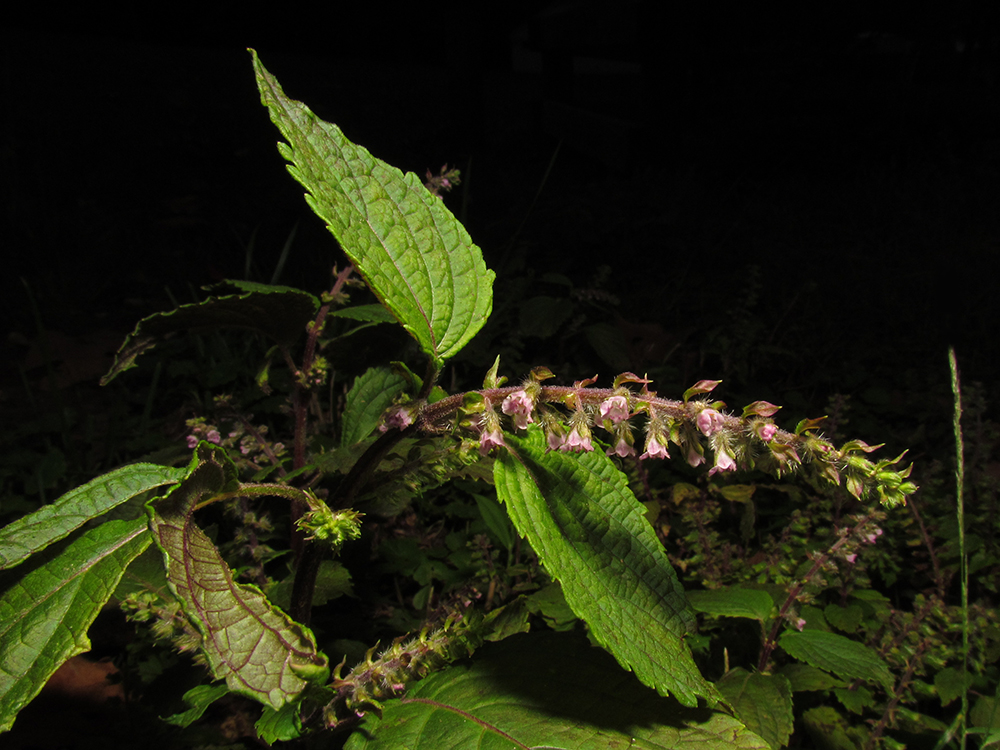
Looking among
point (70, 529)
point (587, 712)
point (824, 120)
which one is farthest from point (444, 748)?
point (824, 120)

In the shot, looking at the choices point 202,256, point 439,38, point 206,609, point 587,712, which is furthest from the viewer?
point 439,38

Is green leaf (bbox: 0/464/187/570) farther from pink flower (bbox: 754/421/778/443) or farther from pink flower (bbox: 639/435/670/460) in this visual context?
pink flower (bbox: 754/421/778/443)

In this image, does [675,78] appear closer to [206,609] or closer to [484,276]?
[484,276]

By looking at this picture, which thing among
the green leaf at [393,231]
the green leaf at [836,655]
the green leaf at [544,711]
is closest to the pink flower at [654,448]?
the green leaf at [393,231]

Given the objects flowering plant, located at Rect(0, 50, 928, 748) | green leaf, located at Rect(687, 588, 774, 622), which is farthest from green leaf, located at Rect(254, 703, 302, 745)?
green leaf, located at Rect(687, 588, 774, 622)

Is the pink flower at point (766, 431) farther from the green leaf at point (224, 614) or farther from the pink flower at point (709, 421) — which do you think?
the green leaf at point (224, 614)

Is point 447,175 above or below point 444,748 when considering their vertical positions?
above
